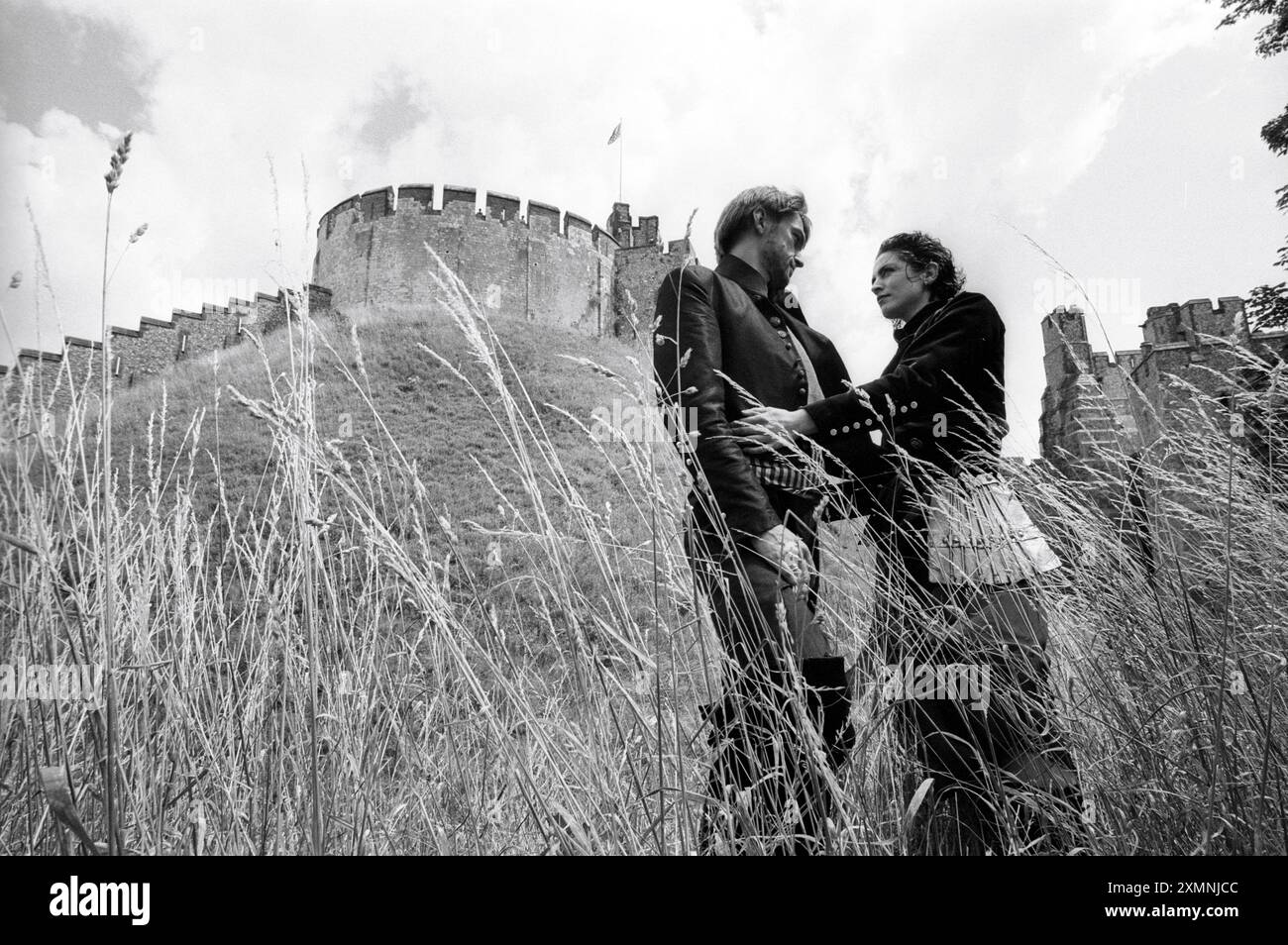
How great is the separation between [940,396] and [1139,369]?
2155mm

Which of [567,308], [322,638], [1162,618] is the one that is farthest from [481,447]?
[567,308]

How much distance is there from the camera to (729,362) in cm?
146


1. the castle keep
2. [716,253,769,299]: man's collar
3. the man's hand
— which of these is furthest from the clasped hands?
the castle keep

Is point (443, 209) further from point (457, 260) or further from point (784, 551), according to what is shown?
point (784, 551)

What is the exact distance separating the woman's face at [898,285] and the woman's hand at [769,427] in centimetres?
40

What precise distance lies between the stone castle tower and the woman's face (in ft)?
0.84

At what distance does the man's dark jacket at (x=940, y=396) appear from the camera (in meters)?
1.36

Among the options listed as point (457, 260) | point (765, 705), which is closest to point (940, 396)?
point (765, 705)

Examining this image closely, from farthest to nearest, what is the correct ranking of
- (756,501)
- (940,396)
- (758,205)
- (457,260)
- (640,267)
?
1. (640,267)
2. (457,260)
3. (758,205)
4. (940,396)
5. (756,501)

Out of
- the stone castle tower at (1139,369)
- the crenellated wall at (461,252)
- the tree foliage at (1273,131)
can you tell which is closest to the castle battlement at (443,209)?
the crenellated wall at (461,252)
